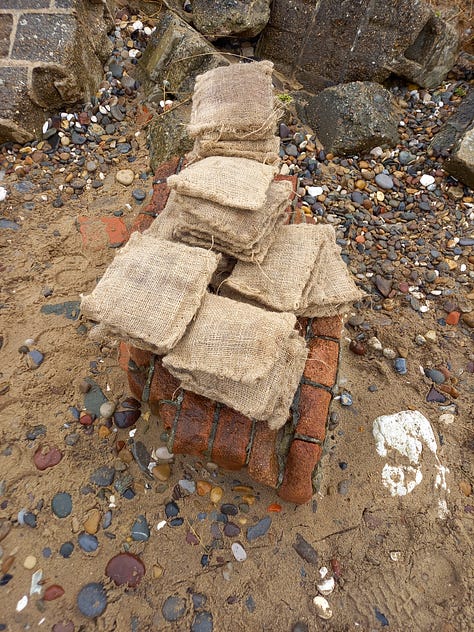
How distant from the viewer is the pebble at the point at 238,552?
2.58m

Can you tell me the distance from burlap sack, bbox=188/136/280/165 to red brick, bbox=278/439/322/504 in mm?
1790

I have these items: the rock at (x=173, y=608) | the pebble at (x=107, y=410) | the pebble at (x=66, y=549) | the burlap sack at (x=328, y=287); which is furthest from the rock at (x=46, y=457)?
the burlap sack at (x=328, y=287)

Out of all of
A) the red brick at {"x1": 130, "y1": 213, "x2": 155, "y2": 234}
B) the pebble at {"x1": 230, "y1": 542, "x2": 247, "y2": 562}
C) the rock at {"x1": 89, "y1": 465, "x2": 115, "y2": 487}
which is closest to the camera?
the pebble at {"x1": 230, "y1": 542, "x2": 247, "y2": 562}

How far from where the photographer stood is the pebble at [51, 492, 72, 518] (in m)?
2.62

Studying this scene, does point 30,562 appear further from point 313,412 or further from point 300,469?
point 313,412

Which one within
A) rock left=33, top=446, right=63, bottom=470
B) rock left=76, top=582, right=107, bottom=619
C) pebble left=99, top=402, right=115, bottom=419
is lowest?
rock left=76, top=582, right=107, bottom=619

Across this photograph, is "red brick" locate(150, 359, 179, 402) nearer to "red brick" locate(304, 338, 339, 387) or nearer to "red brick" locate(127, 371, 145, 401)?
"red brick" locate(127, 371, 145, 401)

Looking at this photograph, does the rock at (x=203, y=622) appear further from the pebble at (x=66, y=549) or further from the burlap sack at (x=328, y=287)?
the burlap sack at (x=328, y=287)

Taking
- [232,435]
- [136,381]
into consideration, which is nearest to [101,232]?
[136,381]

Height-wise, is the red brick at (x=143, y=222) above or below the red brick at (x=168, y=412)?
above

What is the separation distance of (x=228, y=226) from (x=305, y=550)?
6.40 ft

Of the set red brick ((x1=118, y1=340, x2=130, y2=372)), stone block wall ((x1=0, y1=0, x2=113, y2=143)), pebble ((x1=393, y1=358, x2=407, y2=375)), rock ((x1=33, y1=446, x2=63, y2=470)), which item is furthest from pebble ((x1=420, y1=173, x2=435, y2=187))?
rock ((x1=33, y1=446, x2=63, y2=470))

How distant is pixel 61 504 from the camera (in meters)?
2.64

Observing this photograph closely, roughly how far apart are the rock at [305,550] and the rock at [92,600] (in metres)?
1.11
